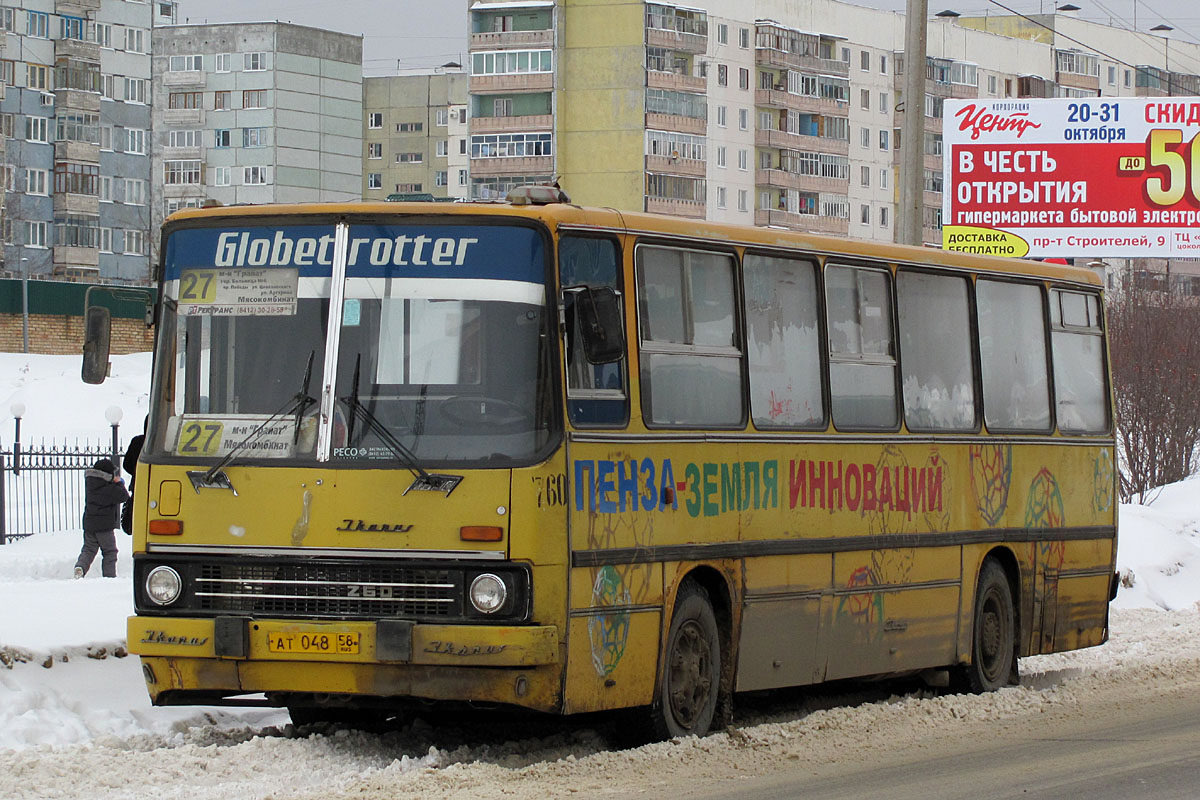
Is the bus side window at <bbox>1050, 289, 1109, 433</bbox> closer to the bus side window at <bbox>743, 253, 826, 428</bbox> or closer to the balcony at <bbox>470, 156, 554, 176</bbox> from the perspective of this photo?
the bus side window at <bbox>743, 253, 826, 428</bbox>

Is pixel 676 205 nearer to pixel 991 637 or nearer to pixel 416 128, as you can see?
pixel 416 128

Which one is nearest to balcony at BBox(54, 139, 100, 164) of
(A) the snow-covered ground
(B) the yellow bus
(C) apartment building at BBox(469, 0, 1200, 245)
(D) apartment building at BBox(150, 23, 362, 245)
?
(C) apartment building at BBox(469, 0, 1200, 245)

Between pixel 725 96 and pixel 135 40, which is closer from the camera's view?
pixel 135 40

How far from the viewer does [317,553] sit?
9.45m

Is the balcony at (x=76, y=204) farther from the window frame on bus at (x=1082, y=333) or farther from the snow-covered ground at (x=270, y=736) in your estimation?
the window frame on bus at (x=1082, y=333)

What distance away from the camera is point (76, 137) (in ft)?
309

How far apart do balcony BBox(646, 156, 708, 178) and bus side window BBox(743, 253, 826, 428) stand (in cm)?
8757

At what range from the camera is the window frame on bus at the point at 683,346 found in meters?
10.3

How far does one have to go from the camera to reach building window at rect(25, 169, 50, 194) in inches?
3649

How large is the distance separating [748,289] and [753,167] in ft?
322

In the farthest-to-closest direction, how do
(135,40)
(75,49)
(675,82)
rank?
(675,82), (135,40), (75,49)

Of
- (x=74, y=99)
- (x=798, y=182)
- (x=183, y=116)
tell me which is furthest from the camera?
(x=183, y=116)

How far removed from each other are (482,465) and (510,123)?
93.2 m

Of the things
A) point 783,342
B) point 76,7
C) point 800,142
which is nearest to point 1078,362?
point 783,342
